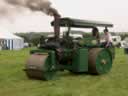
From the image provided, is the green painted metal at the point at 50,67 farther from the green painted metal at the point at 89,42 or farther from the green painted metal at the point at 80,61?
the green painted metal at the point at 89,42

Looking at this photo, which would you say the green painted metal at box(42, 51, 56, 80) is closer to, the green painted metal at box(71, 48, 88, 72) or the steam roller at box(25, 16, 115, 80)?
the steam roller at box(25, 16, 115, 80)

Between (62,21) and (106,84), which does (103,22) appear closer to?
Result: (62,21)

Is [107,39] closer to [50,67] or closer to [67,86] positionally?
[50,67]

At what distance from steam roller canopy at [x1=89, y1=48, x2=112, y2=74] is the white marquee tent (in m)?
28.9

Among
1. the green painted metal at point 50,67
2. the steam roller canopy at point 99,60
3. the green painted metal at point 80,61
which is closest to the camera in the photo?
the green painted metal at point 50,67

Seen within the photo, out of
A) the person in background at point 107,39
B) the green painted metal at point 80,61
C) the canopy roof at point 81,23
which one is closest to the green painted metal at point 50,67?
the green painted metal at point 80,61

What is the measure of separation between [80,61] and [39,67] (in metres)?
1.74

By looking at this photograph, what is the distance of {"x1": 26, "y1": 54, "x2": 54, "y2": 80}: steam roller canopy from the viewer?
456 inches

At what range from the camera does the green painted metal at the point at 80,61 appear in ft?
41.9

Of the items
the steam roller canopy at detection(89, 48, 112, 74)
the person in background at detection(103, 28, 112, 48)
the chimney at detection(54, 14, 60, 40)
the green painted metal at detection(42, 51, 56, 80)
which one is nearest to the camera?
the green painted metal at detection(42, 51, 56, 80)

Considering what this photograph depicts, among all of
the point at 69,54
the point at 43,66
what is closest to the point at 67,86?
the point at 43,66

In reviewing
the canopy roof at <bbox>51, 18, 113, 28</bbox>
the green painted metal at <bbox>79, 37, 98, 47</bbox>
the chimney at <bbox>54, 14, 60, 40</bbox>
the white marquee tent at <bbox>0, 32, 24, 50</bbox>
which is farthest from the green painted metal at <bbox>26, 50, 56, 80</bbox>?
the white marquee tent at <bbox>0, 32, 24, 50</bbox>

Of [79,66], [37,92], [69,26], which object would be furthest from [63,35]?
[37,92]

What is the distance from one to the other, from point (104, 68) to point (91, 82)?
2349 mm
